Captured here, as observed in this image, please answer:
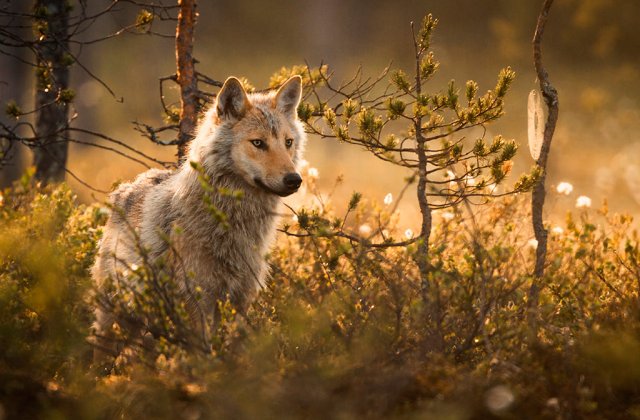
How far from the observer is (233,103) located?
5.12 metres

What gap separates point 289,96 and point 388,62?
1653cm

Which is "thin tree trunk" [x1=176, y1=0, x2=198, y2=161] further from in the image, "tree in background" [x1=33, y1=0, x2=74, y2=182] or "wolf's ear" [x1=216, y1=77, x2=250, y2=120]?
"wolf's ear" [x1=216, y1=77, x2=250, y2=120]

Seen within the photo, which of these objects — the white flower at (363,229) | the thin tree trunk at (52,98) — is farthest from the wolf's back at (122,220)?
the white flower at (363,229)

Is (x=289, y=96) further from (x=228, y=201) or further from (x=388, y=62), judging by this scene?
(x=388, y=62)

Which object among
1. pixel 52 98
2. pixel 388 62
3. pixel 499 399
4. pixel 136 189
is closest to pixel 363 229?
pixel 136 189

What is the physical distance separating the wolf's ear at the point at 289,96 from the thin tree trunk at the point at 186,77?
1164 mm

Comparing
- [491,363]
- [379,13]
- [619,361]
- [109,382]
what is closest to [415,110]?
[491,363]

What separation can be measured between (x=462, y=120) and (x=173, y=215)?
2201 millimetres

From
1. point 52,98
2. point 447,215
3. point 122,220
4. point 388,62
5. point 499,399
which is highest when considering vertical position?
point 388,62

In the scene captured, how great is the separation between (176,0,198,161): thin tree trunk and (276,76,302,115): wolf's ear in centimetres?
116

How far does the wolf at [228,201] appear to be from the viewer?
4.72m

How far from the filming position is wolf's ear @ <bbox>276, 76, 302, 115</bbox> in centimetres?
539

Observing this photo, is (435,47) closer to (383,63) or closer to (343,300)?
(383,63)

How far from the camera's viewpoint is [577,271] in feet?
15.3
